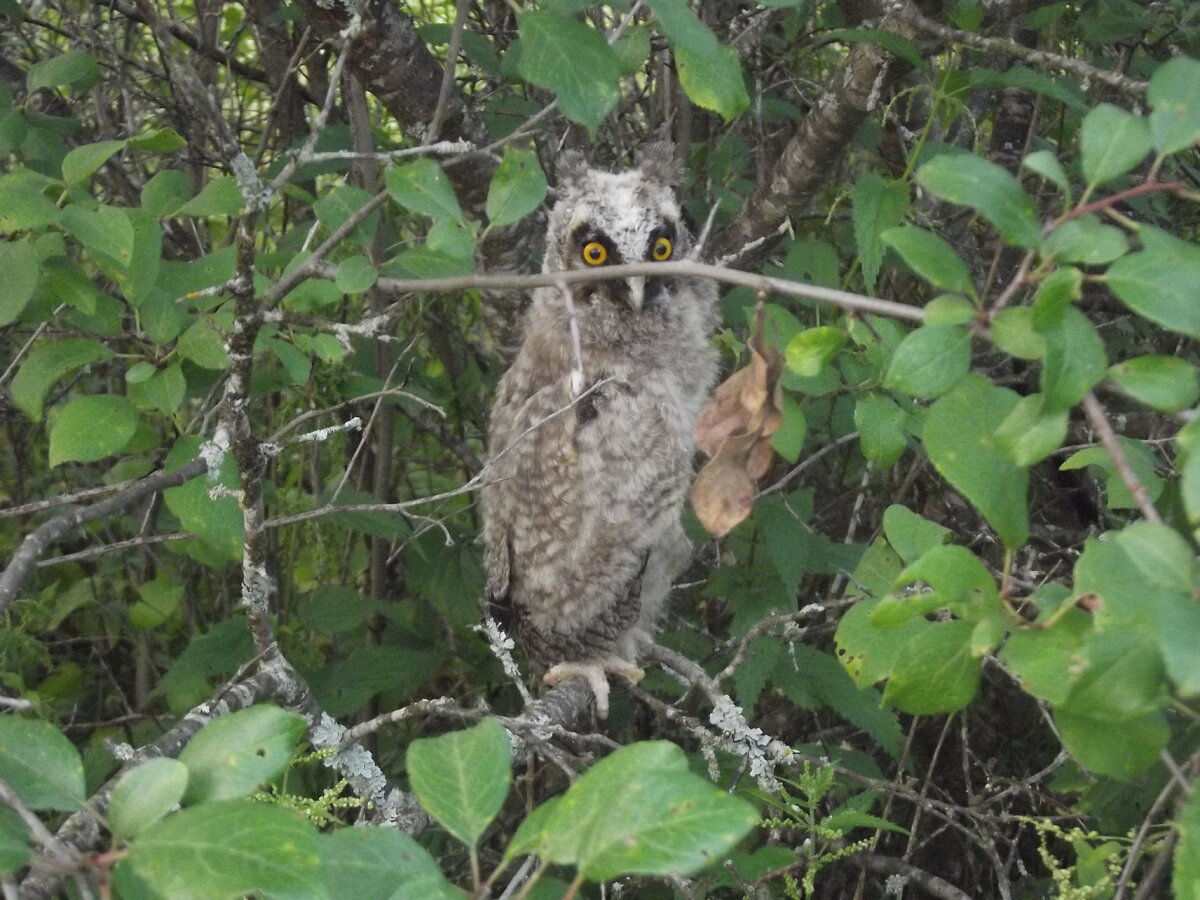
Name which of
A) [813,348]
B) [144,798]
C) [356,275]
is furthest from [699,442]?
[144,798]

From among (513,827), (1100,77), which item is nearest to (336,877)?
(1100,77)

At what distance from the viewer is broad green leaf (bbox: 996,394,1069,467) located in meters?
0.90

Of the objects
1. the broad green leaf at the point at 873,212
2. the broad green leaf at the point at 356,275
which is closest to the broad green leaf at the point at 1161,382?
the broad green leaf at the point at 356,275

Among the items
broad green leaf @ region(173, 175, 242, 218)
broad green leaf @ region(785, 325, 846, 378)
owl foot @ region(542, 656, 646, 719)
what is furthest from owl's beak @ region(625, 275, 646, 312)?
broad green leaf @ region(785, 325, 846, 378)

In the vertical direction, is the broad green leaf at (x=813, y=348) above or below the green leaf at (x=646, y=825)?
above

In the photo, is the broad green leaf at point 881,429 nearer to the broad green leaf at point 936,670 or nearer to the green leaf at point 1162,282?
the broad green leaf at point 936,670

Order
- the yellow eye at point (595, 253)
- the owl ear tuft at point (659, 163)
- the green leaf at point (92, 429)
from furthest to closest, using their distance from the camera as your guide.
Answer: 1. the owl ear tuft at point (659, 163)
2. the yellow eye at point (595, 253)
3. the green leaf at point (92, 429)

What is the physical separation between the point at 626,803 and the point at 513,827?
7.19 feet

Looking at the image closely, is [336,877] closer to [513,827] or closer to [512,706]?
[513,827]

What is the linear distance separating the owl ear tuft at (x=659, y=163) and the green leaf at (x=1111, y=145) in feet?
5.69

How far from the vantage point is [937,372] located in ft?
3.20

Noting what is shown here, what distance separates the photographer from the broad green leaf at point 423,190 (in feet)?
4.19

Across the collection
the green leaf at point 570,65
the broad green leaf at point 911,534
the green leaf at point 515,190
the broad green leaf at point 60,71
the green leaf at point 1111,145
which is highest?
the broad green leaf at point 60,71

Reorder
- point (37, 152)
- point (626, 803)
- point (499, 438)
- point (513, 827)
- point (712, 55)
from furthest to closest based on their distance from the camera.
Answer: point (513, 827) → point (499, 438) → point (37, 152) → point (712, 55) → point (626, 803)
